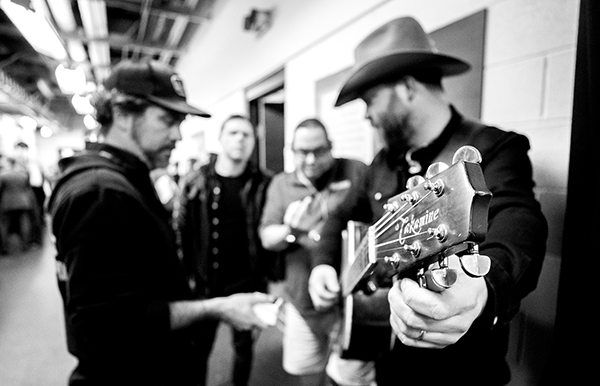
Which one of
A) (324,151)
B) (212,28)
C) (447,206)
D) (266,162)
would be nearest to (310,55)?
(324,151)

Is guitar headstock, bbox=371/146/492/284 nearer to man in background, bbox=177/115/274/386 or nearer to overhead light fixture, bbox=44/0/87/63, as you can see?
man in background, bbox=177/115/274/386

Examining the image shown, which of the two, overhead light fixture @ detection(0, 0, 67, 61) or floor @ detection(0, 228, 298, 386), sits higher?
overhead light fixture @ detection(0, 0, 67, 61)

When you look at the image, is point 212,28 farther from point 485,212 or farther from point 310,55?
point 485,212

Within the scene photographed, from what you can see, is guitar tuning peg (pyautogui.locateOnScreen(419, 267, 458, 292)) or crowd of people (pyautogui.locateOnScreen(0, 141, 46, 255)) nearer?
guitar tuning peg (pyautogui.locateOnScreen(419, 267, 458, 292))

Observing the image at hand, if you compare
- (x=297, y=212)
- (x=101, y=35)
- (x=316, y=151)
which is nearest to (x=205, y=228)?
(x=297, y=212)

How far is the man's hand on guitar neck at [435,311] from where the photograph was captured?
20.3 inches

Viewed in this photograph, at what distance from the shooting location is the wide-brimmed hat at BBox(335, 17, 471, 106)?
42.7 inches

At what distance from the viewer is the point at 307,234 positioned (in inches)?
75.0

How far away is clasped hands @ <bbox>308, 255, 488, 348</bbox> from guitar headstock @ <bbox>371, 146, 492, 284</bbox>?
0.05m

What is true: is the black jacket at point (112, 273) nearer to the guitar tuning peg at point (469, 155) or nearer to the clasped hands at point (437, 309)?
the clasped hands at point (437, 309)

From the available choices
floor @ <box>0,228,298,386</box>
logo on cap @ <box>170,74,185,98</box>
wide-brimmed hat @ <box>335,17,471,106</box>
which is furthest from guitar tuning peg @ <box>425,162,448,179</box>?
floor @ <box>0,228,298,386</box>

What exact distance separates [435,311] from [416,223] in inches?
5.7

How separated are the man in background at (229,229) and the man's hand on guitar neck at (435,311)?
66.2 inches

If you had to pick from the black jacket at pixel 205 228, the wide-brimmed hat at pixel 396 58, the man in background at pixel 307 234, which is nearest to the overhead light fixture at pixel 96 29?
the black jacket at pixel 205 228
